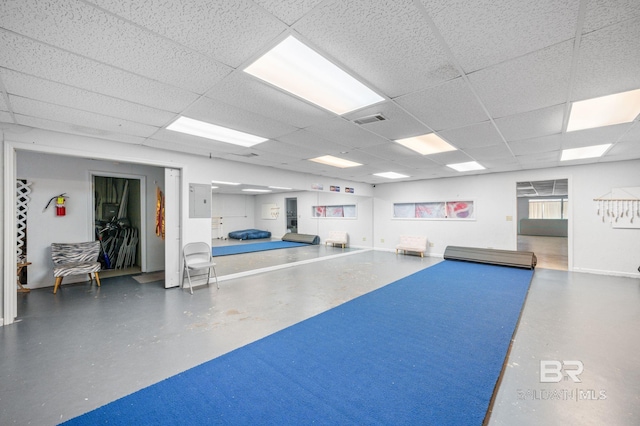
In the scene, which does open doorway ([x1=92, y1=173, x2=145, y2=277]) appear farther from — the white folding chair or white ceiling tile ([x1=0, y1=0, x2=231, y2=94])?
white ceiling tile ([x1=0, y1=0, x2=231, y2=94])

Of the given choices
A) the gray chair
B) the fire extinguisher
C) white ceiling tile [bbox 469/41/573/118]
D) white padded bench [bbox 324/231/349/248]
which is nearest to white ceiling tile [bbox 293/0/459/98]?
white ceiling tile [bbox 469/41/573/118]

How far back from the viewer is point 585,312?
3.52 meters

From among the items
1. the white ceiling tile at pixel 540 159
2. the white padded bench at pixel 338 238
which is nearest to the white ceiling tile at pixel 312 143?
the white ceiling tile at pixel 540 159

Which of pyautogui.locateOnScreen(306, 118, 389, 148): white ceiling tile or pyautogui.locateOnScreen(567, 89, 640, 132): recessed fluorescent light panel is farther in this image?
pyautogui.locateOnScreen(306, 118, 389, 148): white ceiling tile

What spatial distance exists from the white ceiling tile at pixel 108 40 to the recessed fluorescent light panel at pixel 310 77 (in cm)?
34

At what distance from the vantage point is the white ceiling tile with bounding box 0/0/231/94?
1396 mm

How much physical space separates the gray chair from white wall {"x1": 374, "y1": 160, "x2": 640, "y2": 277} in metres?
7.82

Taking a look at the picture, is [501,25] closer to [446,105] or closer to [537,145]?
[446,105]

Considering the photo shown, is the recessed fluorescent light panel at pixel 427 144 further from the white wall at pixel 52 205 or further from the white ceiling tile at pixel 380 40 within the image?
the white wall at pixel 52 205

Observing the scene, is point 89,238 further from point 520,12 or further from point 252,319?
point 520,12

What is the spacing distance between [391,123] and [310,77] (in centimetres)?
134

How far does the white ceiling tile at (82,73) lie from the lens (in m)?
1.71

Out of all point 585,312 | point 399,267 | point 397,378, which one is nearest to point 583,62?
point 397,378

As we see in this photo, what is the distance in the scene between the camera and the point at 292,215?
39.7 ft
